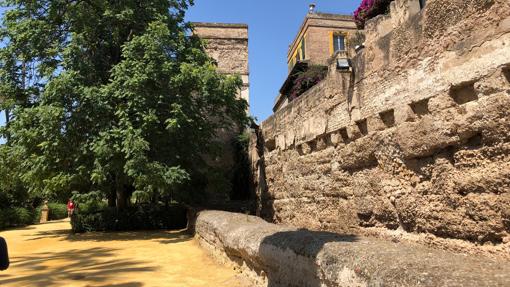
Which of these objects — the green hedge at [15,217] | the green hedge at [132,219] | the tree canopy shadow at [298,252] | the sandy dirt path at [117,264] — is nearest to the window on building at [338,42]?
the green hedge at [132,219]

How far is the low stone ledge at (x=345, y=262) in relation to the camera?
2451 mm

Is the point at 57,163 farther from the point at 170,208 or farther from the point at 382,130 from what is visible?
the point at 382,130

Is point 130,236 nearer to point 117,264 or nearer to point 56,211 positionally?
point 117,264

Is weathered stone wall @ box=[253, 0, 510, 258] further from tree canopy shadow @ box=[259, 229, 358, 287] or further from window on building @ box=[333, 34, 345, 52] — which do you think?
window on building @ box=[333, 34, 345, 52]

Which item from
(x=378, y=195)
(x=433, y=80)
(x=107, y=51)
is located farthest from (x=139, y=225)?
(x=433, y=80)

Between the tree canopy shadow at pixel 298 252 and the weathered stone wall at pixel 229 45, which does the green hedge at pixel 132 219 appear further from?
the tree canopy shadow at pixel 298 252

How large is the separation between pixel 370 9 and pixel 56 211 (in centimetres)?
2220

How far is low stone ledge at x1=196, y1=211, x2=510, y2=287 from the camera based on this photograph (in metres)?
2.45

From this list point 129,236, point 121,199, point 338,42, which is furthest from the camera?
point 338,42

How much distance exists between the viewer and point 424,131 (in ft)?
17.2

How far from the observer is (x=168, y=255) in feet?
29.3

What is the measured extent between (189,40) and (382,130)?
9.76 m

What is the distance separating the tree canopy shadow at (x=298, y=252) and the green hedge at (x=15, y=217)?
59.8 feet

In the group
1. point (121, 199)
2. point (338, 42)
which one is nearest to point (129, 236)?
point (121, 199)
